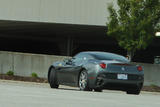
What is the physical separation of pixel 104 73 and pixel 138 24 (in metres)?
11.8

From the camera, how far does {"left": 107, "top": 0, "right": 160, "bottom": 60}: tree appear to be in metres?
27.6

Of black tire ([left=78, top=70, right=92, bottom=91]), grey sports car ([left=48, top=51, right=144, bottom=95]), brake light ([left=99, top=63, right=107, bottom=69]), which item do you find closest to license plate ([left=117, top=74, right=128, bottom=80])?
grey sports car ([left=48, top=51, right=144, bottom=95])

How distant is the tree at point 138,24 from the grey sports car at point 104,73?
10.6 meters

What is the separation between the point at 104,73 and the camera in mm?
16234

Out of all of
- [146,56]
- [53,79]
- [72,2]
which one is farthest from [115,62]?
[146,56]

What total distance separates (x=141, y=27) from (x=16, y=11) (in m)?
14.2

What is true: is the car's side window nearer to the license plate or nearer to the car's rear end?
the car's rear end

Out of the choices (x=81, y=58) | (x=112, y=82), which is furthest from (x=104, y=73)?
(x=81, y=58)

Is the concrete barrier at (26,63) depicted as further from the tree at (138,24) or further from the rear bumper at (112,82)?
the rear bumper at (112,82)

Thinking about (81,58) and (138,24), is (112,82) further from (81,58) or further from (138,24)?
(138,24)

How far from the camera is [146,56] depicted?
77.8 metres

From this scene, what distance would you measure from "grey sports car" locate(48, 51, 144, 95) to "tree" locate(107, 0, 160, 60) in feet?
34.7

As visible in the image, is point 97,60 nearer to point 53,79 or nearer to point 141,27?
point 53,79

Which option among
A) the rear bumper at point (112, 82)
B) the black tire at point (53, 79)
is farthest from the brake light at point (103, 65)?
the black tire at point (53, 79)
